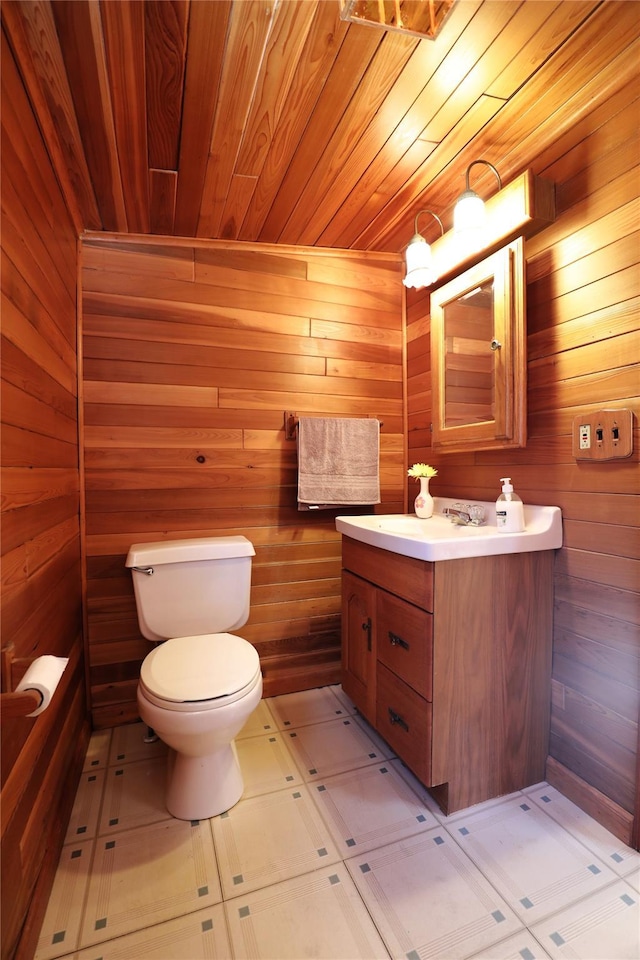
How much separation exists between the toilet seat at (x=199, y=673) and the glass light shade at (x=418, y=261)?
152 cm

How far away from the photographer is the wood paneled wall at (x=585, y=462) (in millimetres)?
1199

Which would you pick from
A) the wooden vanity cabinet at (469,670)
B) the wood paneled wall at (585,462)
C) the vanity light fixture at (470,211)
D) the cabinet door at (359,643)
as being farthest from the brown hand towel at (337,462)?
the vanity light fixture at (470,211)

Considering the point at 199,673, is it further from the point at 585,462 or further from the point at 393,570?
the point at 585,462

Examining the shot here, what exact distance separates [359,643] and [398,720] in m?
0.32

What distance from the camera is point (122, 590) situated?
1.79m

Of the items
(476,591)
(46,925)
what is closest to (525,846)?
(476,591)

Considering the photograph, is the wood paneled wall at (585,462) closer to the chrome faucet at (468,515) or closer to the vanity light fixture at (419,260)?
the chrome faucet at (468,515)

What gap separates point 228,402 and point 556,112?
1474 millimetres

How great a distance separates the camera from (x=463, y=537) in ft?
4.26

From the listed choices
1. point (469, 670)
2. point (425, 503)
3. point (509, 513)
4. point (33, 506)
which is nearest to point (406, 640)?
point (469, 670)

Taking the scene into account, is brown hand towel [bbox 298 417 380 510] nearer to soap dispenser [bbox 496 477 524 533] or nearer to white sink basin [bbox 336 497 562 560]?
white sink basin [bbox 336 497 562 560]

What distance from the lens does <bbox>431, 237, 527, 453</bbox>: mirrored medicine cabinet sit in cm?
145

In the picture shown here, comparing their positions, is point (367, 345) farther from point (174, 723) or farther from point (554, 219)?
point (174, 723)

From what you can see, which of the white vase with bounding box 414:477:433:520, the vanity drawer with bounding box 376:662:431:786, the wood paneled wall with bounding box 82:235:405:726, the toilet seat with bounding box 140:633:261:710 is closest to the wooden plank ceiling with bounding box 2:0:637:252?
the wood paneled wall with bounding box 82:235:405:726
